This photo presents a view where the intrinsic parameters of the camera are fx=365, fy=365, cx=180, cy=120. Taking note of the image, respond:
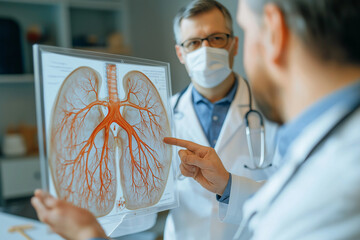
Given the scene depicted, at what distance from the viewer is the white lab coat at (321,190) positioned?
1.50 ft

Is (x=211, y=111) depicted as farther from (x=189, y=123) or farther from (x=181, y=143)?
(x=181, y=143)

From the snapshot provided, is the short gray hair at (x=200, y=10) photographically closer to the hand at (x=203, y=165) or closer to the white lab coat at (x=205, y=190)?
the white lab coat at (x=205, y=190)

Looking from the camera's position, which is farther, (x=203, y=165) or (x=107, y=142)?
(x=203, y=165)

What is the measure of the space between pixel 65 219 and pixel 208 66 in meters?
0.62

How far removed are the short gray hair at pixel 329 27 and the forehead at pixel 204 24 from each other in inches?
20.3

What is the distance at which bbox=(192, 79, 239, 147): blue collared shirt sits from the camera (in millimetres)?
1116

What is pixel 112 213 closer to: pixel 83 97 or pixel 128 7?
pixel 83 97

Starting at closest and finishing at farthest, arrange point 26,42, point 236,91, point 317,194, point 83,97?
1. point 317,194
2. point 83,97
3. point 236,91
4. point 26,42

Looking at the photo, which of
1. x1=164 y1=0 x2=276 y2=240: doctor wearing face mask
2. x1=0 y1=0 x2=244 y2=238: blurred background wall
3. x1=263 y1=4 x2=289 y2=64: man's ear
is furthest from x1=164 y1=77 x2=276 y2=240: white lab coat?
x1=0 y1=0 x2=244 y2=238: blurred background wall

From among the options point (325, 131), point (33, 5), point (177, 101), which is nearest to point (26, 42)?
point (33, 5)

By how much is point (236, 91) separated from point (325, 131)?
64cm

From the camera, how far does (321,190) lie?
0.48 meters

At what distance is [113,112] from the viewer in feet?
2.56

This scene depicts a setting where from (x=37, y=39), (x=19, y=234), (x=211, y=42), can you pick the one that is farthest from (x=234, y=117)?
(x=37, y=39)
